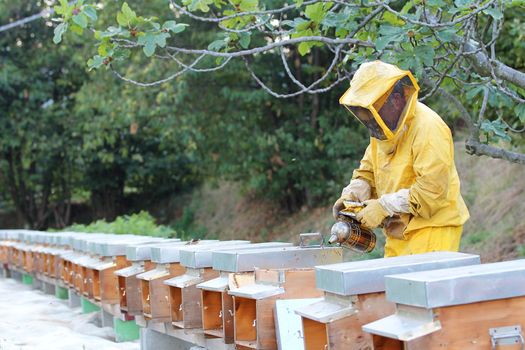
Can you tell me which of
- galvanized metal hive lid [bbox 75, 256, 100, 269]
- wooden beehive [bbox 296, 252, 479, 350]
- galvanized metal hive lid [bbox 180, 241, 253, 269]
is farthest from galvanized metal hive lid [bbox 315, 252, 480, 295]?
galvanized metal hive lid [bbox 75, 256, 100, 269]

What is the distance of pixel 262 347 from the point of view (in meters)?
3.58

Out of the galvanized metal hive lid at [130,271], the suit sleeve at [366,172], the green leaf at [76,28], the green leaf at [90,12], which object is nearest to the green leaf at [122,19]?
the green leaf at [90,12]

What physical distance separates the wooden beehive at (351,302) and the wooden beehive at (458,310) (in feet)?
0.78

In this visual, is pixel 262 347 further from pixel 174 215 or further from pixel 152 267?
pixel 174 215

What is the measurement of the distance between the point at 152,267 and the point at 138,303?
316 mm

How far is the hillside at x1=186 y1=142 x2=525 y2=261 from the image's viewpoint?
920cm

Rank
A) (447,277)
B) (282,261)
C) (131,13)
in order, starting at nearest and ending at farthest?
(447,277), (282,261), (131,13)

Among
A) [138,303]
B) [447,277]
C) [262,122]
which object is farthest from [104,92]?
[447,277]

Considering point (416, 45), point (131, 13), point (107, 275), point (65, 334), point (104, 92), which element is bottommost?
point (65, 334)

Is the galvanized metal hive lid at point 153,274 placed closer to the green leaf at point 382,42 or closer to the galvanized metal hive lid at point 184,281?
the galvanized metal hive lid at point 184,281

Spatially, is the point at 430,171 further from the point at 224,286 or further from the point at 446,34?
the point at 224,286

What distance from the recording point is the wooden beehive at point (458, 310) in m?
2.41

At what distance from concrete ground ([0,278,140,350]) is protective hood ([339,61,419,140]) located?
286 cm

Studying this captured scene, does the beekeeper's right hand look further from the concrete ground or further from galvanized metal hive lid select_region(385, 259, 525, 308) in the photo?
the concrete ground
